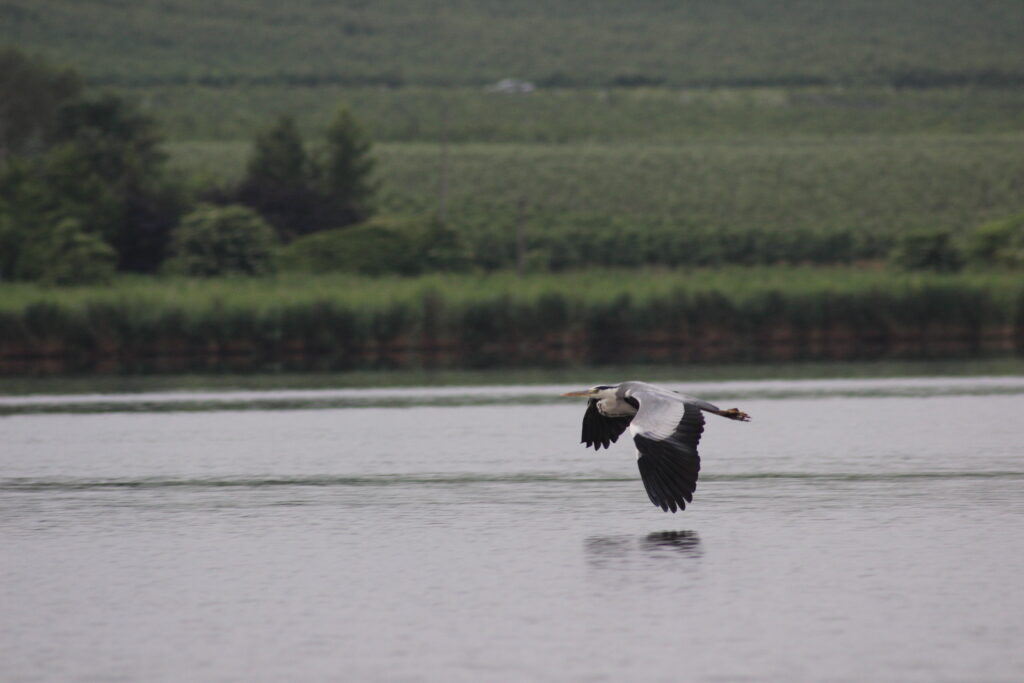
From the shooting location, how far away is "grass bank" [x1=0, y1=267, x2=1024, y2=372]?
4825cm

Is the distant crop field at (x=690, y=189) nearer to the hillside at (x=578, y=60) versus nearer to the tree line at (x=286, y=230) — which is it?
the tree line at (x=286, y=230)

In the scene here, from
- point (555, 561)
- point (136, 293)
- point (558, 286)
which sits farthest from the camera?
point (558, 286)

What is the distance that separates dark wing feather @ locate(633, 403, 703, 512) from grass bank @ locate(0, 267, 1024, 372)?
30019 millimetres

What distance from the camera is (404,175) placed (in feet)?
416

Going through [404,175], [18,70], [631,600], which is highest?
[18,70]

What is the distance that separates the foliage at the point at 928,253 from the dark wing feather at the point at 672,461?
61.8 metres

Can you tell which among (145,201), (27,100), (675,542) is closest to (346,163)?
(145,201)

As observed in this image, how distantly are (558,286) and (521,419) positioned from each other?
25.3 m

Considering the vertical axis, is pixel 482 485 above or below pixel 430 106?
below

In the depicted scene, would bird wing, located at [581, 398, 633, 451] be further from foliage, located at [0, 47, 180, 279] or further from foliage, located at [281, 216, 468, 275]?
foliage, located at [0, 47, 180, 279]

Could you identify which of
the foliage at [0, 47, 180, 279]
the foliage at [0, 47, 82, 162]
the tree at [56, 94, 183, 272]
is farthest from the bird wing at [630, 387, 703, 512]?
the foliage at [0, 47, 82, 162]

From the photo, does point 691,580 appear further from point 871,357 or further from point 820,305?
point 820,305

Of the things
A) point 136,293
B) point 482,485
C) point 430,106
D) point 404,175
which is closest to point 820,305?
point 136,293

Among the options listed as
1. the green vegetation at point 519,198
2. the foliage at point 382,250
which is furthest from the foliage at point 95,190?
the foliage at point 382,250
